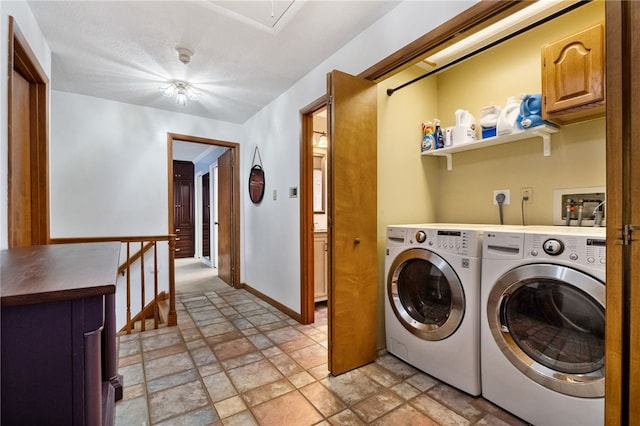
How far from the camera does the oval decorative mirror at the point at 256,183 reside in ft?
11.5

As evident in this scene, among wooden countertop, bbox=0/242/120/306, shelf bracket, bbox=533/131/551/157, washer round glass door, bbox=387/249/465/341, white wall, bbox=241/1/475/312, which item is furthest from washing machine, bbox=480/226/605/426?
wooden countertop, bbox=0/242/120/306

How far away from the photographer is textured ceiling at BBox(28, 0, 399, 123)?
1788mm

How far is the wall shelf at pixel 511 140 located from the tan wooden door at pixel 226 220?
2.89 meters

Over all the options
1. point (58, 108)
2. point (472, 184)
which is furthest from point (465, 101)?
point (58, 108)

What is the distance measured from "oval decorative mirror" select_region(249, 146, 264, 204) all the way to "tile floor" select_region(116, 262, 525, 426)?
1.58 meters

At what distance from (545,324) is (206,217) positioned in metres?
6.68

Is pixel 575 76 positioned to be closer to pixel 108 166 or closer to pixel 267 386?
pixel 267 386

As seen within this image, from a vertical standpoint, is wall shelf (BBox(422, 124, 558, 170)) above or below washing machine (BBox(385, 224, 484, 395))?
above

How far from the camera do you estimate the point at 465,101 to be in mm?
2311

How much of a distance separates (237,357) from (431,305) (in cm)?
143

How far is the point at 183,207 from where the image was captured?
7.11 m

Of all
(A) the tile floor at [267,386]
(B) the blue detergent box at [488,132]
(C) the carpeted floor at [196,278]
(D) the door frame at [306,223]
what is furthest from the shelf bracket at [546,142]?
(C) the carpeted floor at [196,278]

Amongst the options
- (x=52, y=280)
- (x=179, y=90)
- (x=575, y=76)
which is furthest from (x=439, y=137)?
(x=179, y=90)

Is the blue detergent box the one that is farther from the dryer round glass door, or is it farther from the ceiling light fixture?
the ceiling light fixture
